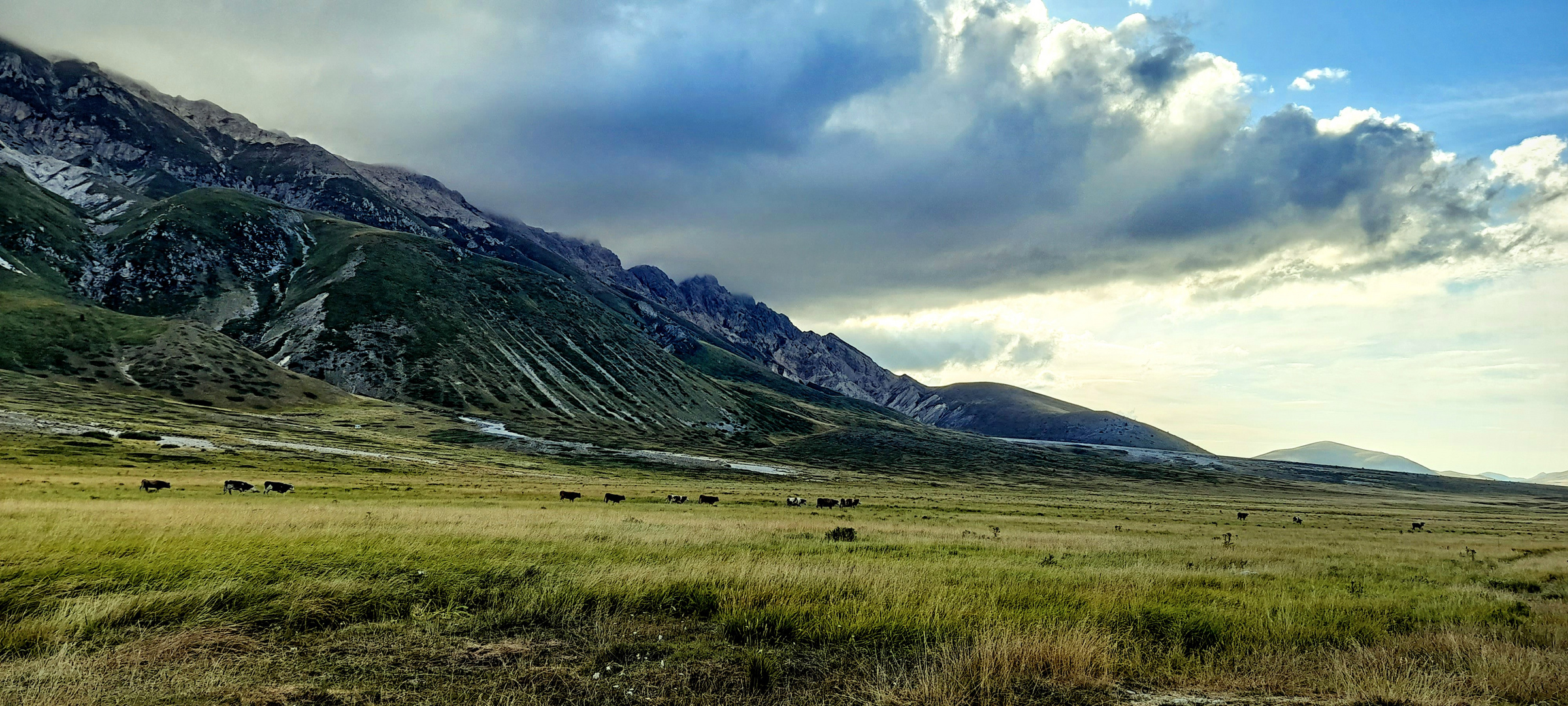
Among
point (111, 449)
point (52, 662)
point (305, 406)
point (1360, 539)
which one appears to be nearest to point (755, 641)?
point (52, 662)

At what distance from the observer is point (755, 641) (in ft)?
31.9

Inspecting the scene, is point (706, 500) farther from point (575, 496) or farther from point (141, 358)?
point (141, 358)

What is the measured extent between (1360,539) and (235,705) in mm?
52548

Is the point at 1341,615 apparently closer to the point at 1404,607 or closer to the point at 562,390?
the point at 1404,607

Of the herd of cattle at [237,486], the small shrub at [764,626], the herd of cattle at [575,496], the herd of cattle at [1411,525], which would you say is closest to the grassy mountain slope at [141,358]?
the herd of cattle at [237,486]

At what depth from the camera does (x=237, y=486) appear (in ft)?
135

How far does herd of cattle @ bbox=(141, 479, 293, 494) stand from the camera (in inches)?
1497

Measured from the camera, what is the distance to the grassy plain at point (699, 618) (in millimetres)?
7801

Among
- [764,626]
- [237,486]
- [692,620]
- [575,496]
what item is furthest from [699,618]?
[237,486]

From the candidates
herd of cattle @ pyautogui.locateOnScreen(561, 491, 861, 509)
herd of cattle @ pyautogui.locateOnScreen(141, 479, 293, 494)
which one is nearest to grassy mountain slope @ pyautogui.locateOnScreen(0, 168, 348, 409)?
herd of cattle @ pyautogui.locateOnScreen(141, 479, 293, 494)

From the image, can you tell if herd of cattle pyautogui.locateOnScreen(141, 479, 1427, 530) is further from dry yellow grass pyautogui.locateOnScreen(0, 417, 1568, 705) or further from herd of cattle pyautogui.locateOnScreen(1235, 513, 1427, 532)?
dry yellow grass pyautogui.locateOnScreen(0, 417, 1568, 705)

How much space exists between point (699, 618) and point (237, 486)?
148 feet

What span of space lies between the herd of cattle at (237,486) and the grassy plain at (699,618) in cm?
1267

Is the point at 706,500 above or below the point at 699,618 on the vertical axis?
below
